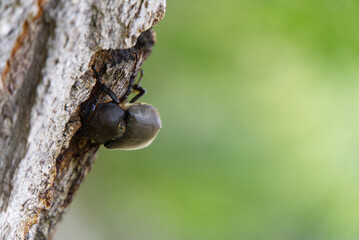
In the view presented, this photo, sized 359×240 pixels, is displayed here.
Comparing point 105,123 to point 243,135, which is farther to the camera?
point 243,135

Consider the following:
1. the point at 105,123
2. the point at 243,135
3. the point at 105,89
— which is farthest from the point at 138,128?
the point at 243,135

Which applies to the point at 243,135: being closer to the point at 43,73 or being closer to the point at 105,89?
the point at 105,89

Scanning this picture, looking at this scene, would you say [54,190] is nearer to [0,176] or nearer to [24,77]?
[0,176]

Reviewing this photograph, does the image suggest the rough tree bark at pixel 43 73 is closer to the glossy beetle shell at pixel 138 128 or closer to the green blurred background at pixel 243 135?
the glossy beetle shell at pixel 138 128

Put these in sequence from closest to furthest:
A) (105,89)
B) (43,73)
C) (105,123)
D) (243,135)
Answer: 1. (43,73)
2. (105,89)
3. (105,123)
4. (243,135)

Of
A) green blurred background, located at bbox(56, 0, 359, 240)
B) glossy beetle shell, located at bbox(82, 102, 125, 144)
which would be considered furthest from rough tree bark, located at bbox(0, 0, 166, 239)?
green blurred background, located at bbox(56, 0, 359, 240)

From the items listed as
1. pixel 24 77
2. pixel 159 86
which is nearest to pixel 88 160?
pixel 24 77

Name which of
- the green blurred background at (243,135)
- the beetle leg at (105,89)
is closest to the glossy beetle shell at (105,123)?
the beetle leg at (105,89)
